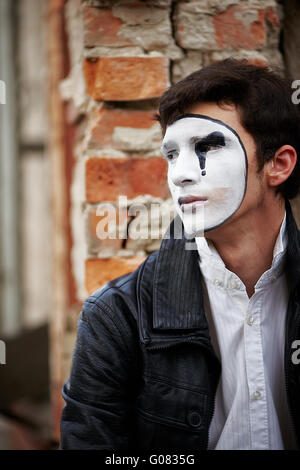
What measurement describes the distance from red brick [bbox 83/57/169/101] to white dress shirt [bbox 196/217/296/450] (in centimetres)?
57

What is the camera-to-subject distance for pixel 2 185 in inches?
209

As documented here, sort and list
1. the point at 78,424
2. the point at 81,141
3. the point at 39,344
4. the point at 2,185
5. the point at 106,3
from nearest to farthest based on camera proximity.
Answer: the point at 78,424
the point at 106,3
the point at 81,141
the point at 39,344
the point at 2,185

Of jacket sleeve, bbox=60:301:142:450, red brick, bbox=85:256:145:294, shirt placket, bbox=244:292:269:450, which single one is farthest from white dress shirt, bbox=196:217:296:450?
red brick, bbox=85:256:145:294

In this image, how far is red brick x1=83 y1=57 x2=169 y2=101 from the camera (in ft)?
5.49

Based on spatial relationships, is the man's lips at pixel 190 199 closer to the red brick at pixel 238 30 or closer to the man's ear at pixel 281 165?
the man's ear at pixel 281 165

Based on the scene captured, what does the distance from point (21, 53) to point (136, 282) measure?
4544 millimetres

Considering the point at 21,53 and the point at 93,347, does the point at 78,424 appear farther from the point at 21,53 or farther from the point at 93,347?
the point at 21,53

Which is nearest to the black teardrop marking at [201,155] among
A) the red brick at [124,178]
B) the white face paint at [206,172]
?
the white face paint at [206,172]

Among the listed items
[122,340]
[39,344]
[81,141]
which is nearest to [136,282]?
[122,340]

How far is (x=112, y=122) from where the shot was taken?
170 centimetres

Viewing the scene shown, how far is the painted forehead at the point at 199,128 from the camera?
1.33 metres

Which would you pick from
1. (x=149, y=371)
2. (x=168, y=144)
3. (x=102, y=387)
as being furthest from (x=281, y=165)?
(x=102, y=387)

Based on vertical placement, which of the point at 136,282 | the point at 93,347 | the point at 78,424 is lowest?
the point at 78,424

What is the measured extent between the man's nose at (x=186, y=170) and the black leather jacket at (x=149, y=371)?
0.27 meters
